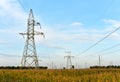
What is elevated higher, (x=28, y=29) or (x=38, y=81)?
(x=28, y=29)

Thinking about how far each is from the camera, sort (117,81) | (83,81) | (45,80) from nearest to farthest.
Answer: (117,81) < (83,81) < (45,80)

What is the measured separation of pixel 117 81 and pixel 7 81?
403 inches

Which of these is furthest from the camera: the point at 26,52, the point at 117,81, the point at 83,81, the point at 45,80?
the point at 26,52

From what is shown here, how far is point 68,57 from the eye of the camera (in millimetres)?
98688

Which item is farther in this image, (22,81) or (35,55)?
(35,55)

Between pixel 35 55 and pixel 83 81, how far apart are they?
3571 centimetres

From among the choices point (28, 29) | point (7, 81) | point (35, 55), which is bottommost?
point (7, 81)

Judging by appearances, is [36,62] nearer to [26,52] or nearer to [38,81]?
[26,52]

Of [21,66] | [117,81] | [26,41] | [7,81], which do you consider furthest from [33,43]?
[117,81]

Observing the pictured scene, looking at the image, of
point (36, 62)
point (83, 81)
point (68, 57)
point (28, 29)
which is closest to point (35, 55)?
point (36, 62)

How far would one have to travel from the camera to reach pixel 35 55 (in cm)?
5178

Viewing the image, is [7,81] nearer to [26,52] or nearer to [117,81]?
[117,81]

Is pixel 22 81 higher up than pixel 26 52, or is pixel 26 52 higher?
pixel 26 52

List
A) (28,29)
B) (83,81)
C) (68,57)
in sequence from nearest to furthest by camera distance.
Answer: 1. (83,81)
2. (28,29)
3. (68,57)
